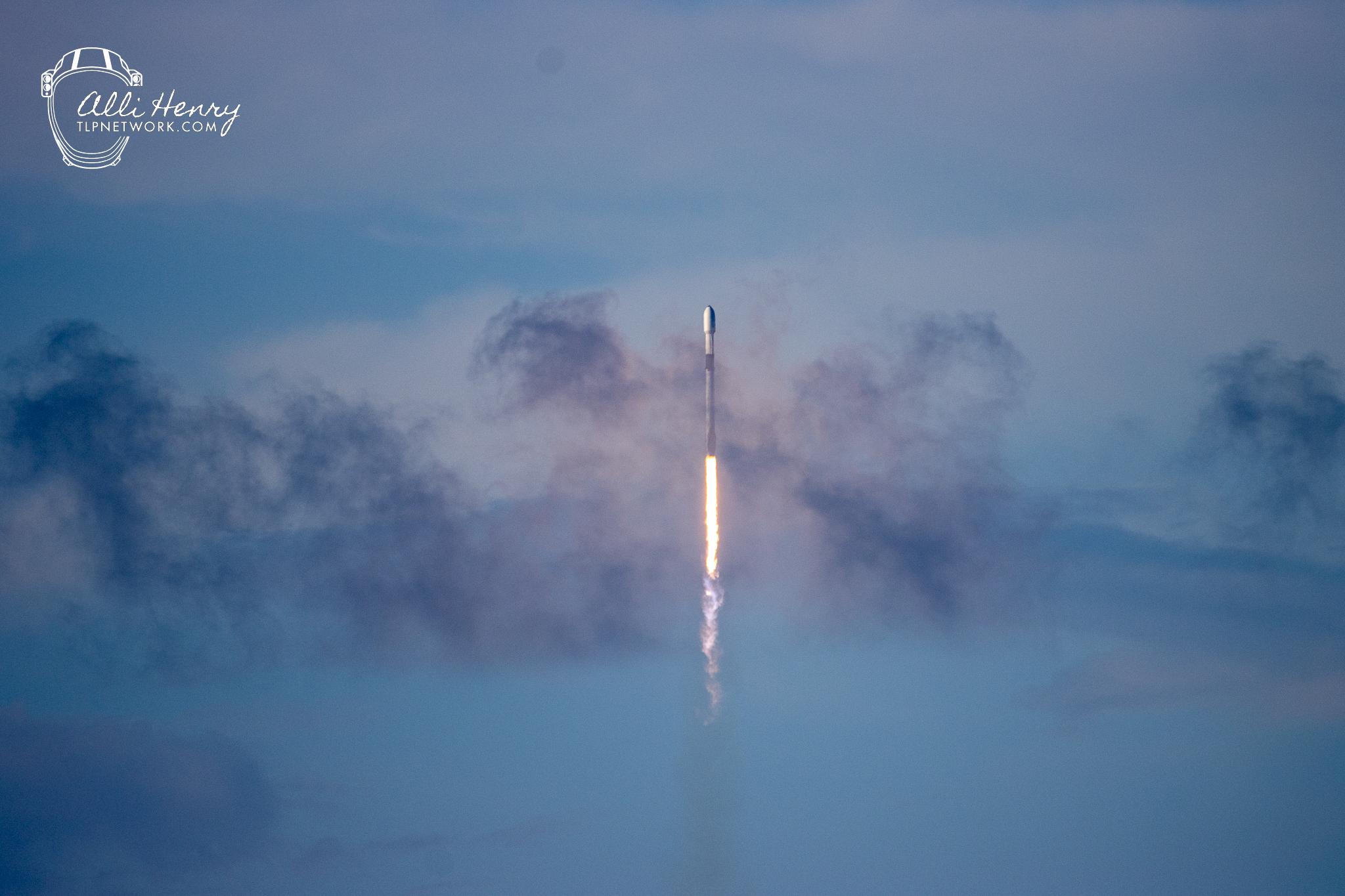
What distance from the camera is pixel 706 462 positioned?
440 ft

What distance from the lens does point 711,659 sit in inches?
5778

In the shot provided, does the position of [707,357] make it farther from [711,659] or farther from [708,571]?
[711,659]

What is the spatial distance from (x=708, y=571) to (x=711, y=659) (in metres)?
9.12

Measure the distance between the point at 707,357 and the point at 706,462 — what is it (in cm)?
869

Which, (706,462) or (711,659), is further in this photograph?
(711,659)

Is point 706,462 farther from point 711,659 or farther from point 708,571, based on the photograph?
point 711,659

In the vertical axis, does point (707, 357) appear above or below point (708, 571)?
above

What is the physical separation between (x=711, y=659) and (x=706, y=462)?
21.2 m

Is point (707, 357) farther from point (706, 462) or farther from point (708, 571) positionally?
point (708, 571)

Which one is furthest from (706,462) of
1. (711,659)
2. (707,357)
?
(711,659)

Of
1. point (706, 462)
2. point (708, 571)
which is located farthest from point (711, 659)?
point (706, 462)

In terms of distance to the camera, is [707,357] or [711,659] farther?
[711,659]

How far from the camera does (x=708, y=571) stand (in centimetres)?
14212

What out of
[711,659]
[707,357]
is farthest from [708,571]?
[707,357]
